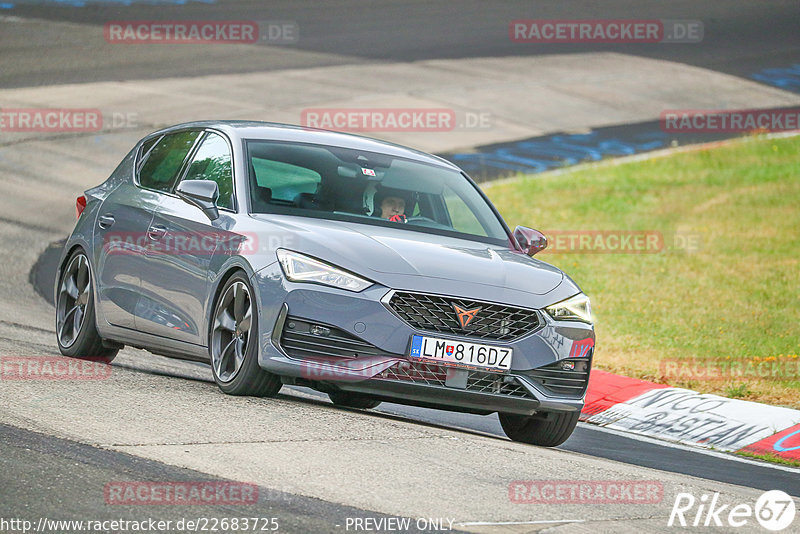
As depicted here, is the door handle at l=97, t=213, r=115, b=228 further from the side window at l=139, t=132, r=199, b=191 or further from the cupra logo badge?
the cupra logo badge

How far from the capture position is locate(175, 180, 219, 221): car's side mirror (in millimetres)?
8562

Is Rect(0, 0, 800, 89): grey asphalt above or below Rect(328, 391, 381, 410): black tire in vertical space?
above

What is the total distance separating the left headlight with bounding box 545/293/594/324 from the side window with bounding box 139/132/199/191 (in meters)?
3.00

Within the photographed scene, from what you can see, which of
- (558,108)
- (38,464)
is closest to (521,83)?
(558,108)

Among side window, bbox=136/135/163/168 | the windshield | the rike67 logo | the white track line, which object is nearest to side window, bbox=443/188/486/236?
the windshield

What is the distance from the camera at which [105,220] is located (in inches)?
390

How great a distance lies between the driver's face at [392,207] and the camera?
8883mm

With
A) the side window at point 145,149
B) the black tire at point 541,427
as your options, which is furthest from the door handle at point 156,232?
the black tire at point 541,427

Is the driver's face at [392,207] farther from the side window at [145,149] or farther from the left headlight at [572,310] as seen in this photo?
the side window at [145,149]

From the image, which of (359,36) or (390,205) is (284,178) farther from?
(359,36)

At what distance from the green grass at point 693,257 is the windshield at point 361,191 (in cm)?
364

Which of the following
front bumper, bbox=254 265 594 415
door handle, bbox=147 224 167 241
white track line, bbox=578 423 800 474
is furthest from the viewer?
white track line, bbox=578 423 800 474

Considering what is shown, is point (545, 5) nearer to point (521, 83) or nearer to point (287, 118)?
point (521, 83)

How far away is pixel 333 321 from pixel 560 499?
1866 millimetres
